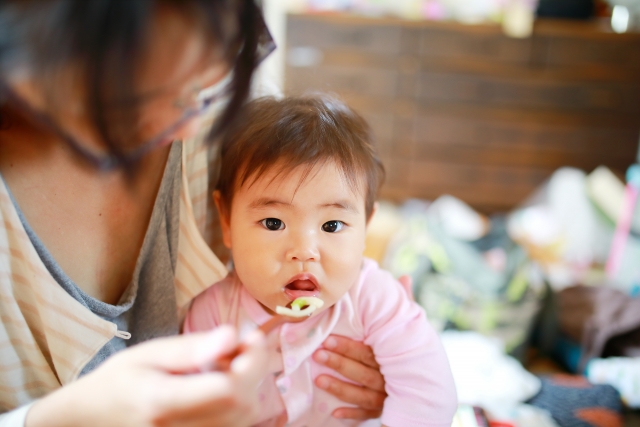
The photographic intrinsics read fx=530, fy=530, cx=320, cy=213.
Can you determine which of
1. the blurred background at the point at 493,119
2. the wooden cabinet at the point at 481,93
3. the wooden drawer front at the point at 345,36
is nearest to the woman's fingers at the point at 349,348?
the blurred background at the point at 493,119

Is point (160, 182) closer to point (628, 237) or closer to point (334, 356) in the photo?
point (334, 356)

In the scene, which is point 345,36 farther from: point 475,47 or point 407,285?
point 407,285

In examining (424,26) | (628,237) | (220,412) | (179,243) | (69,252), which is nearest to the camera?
(220,412)

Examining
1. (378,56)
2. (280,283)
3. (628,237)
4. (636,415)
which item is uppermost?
(378,56)

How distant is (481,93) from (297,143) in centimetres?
243

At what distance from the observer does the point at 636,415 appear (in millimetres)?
1430

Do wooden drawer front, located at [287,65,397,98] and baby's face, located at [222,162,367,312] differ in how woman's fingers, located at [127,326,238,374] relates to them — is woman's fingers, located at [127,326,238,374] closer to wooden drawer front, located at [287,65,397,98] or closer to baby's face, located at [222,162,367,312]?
baby's face, located at [222,162,367,312]

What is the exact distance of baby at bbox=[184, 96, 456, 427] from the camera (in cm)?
80

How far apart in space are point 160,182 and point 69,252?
17cm

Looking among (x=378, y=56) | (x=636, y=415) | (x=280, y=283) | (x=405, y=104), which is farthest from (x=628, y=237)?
(x=280, y=283)

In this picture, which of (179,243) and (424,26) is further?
(424,26)

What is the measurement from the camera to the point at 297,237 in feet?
2.61

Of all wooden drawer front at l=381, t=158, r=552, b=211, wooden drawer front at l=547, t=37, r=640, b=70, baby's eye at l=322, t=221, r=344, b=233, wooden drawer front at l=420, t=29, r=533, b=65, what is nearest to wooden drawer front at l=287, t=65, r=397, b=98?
wooden drawer front at l=420, t=29, r=533, b=65

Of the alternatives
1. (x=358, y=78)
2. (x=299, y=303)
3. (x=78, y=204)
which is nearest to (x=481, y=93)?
(x=358, y=78)
